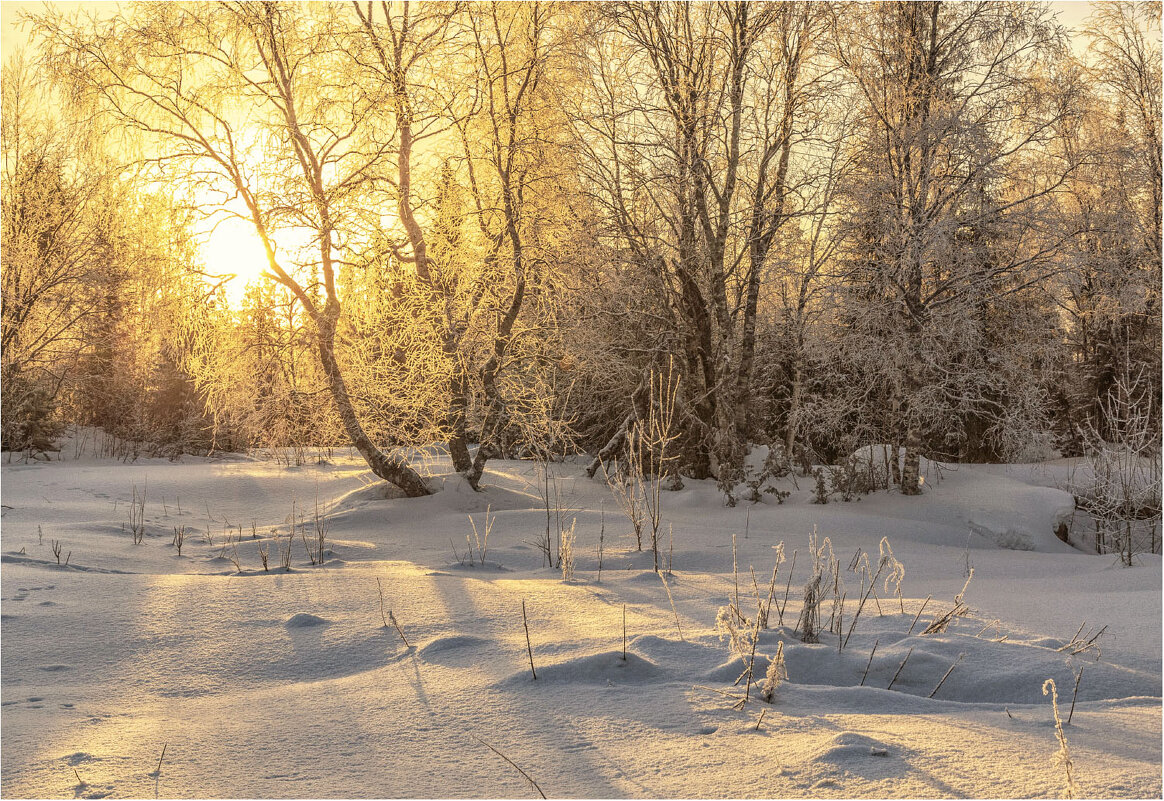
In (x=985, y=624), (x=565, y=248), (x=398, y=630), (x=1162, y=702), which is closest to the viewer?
(x=1162, y=702)

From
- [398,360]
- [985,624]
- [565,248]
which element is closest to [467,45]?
[565,248]

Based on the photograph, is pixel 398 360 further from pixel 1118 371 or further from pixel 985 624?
pixel 1118 371

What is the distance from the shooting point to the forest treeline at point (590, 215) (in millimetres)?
7199

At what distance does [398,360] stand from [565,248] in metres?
2.06

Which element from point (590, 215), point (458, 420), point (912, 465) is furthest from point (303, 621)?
point (912, 465)

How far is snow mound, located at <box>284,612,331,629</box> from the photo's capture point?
3.56 meters

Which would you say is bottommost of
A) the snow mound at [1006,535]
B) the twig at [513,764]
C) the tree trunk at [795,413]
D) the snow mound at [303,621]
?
the snow mound at [1006,535]

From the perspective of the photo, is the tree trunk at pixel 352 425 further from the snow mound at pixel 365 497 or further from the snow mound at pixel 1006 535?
the snow mound at pixel 1006 535

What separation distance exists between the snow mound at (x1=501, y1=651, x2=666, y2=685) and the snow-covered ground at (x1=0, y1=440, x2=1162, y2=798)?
1 centimetres

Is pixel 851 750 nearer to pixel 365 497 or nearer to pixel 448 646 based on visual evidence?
pixel 448 646

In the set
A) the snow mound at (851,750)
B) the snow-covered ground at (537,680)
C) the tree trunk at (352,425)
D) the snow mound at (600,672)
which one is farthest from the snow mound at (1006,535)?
the snow mound at (851,750)

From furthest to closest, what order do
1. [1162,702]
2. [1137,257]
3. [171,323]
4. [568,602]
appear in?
1. [1137,257]
2. [171,323]
3. [568,602]
4. [1162,702]

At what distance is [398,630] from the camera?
3428 millimetres

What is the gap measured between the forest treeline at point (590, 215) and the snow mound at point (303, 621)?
13.7ft
